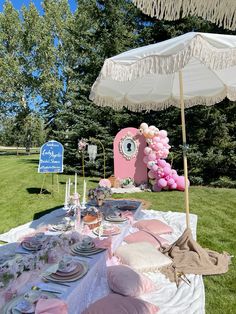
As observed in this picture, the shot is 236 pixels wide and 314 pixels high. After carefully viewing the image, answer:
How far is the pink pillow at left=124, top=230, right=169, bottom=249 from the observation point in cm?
465

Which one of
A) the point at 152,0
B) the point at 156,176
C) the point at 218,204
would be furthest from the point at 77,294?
the point at 156,176

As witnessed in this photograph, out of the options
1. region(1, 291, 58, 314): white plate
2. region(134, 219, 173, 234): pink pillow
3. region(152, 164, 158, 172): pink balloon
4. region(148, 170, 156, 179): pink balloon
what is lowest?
region(134, 219, 173, 234): pink pillow

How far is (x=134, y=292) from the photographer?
320 centimetres

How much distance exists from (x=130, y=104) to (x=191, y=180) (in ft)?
22.0

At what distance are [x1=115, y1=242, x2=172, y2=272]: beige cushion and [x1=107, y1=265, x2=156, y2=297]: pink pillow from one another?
0.27 meters

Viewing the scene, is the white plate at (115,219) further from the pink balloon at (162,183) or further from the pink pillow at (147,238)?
the pink balloon at (162,183)

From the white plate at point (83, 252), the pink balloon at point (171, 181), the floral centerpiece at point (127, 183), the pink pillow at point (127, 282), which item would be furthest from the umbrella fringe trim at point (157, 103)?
the floral centerpiece at point (127, 183)

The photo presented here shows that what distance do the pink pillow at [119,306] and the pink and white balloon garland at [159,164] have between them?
21.5 feet

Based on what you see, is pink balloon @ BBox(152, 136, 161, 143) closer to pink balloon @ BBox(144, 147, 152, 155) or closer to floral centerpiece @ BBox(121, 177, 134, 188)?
pink balloon @ BBox(144, 147, 152, 155)

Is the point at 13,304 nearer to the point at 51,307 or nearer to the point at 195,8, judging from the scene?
the point at 51,307

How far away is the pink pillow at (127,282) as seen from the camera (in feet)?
10.4

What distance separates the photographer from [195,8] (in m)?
2.11

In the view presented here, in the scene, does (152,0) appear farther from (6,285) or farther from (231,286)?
(231,286)

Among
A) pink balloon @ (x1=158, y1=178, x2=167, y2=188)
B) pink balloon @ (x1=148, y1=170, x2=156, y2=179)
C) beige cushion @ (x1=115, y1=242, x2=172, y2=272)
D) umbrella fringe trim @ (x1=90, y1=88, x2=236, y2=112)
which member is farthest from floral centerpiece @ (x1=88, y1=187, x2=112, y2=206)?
pink balloon @ (x1=148, y1=170, x2=156, y2=179)
